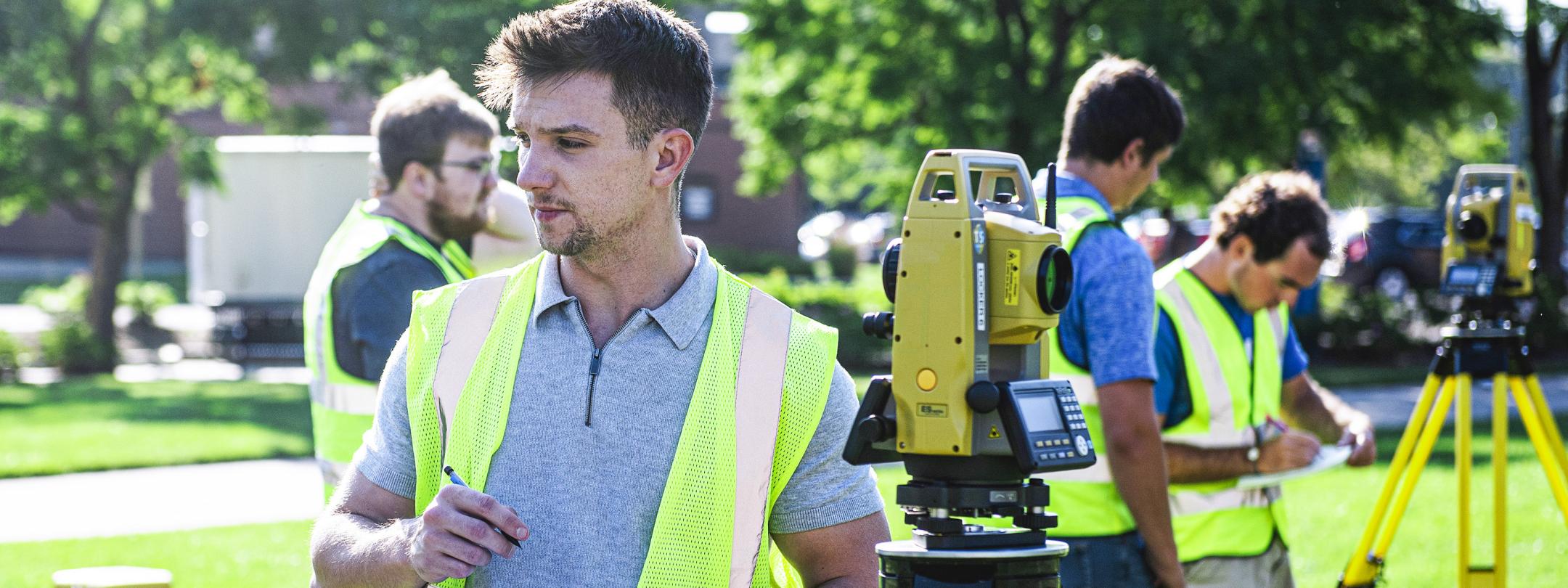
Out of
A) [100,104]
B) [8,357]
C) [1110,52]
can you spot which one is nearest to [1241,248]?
[1110,52]

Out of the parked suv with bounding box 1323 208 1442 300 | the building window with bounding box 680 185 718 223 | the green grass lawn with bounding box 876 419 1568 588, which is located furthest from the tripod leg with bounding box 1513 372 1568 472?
the building window with bounding box 680 185 718 223

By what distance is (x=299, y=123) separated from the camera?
2170 cm

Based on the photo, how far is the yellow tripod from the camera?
5.84 metres

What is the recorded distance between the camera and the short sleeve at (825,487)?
2580 millimetres

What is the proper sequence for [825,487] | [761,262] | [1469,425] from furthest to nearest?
[761,262] < [1469,425] < [825,487]

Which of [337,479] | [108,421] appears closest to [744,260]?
[108,421]

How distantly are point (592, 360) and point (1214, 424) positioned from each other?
7.30ft

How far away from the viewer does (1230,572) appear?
13.7 ft

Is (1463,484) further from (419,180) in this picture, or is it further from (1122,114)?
(419,180)

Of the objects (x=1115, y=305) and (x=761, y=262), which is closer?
(x=1115, y=305)

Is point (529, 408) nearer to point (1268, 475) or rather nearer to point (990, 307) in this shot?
point (990, 307)

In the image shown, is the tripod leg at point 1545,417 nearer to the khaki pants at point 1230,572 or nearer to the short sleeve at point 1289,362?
the short sleeve at point 1289,362

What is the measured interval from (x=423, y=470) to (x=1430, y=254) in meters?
32.8

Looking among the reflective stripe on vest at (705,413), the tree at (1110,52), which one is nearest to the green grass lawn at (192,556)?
the reflective stripe on vest at (705,413)
